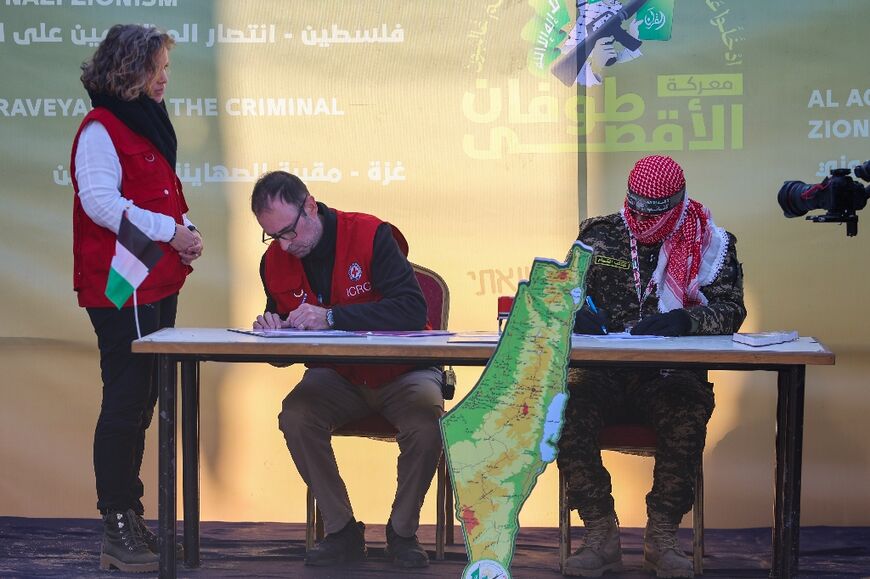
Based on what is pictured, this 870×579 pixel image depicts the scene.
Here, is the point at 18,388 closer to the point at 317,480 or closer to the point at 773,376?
the point at 317,480

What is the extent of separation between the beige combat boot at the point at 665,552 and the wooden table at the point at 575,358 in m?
0.30

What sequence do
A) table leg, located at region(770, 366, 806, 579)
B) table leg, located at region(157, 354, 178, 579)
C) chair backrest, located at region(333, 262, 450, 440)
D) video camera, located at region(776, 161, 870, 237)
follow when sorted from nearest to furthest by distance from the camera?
video camera, located at region(776, 161, 870, 237) < table leg, located at region(770, 366, 806, 579) < table leg, located at region(157, 354, 178, 579) < chair backrest, located at region(333, 262, 450, 440)

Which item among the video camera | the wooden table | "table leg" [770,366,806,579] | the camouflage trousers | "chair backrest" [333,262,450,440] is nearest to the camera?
the video camera

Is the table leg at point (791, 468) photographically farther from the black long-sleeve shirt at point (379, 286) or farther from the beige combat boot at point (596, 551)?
the black long-sleeve shirt at point (379, 286)

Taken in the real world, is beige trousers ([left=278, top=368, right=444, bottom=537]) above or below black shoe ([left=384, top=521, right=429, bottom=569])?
above

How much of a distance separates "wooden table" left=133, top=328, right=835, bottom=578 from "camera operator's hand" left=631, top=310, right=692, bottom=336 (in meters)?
0.07

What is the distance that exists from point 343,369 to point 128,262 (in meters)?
0.83

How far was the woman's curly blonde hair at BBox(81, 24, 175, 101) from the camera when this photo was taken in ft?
13.3

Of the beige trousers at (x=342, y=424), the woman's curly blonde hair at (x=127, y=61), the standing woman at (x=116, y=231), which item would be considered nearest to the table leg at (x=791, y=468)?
the beige trousers at (x=342, y=424)

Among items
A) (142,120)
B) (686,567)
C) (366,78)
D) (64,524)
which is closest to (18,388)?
(64,524)

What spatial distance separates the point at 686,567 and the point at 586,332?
2.72 ft

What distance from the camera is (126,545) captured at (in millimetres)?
4145

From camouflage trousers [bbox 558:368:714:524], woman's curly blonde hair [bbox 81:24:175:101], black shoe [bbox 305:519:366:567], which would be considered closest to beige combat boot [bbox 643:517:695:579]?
camouflage trousers [bbox 558:368:714:524]

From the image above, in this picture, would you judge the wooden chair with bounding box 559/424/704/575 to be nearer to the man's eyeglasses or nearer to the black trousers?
the man's eyeglasses
